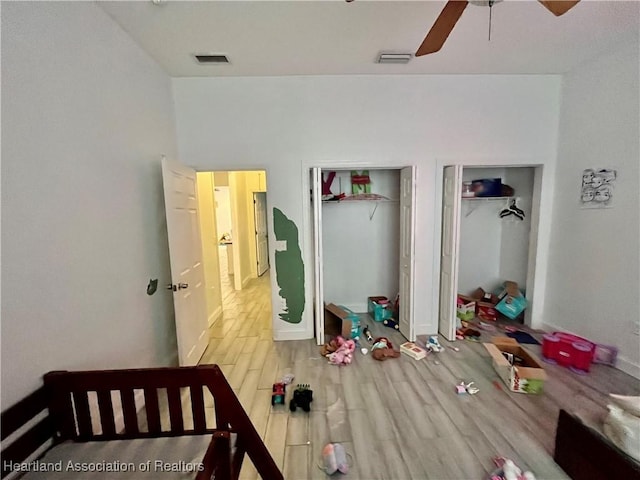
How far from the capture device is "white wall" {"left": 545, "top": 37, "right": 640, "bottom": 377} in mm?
2377

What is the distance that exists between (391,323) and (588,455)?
213cm

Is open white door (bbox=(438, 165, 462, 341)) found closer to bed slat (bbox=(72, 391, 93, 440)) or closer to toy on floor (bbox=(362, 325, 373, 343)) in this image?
toy on floor (bbox=(362, 325, 373, 343))

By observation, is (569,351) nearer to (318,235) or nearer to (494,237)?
(494,237)

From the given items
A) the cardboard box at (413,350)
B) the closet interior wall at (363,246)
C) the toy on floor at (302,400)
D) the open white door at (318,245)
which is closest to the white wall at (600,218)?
the cardboard box at (413,350)

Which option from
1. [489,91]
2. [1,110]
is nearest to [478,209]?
[489,91]

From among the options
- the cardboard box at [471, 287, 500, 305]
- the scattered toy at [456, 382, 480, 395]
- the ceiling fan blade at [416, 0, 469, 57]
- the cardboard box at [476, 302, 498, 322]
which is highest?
the ceiling fan blade at [416, 0, 469, 57]

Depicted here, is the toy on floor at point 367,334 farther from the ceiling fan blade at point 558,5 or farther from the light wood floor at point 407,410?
the ceiling fan blade at point 558,5

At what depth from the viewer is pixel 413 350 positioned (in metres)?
2.83

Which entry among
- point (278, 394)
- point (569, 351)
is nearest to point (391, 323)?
point (569, 351)

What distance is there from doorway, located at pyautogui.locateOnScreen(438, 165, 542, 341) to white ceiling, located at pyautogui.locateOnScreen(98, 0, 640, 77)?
107 cm

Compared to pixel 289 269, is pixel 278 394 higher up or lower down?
lower down

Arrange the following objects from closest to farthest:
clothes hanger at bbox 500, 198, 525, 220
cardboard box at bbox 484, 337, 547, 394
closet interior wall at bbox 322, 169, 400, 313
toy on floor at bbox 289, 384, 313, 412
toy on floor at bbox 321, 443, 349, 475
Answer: toy on floor at bbox 321, 443, 349, 475 → toy on floor at bbox 289, 384, 313, 412 → cardboard box at bbox 484, 337, 547, 394 → clothes hanger at bbox 500, 198, 525, 220 → closet interior wall at bbox 322, 169, 400, 313

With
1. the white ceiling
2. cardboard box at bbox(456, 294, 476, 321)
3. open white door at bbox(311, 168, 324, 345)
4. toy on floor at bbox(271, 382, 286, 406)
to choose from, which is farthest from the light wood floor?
the white ceiling

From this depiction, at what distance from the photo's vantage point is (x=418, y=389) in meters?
2.31
